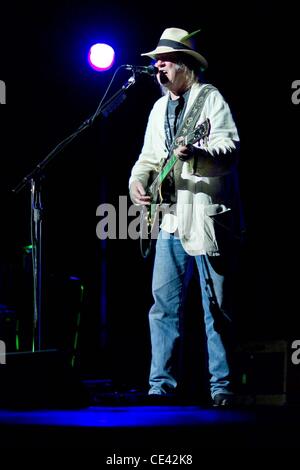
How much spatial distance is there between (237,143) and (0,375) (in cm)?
157

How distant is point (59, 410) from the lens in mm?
2576

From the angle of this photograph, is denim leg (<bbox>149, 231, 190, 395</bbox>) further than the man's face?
No

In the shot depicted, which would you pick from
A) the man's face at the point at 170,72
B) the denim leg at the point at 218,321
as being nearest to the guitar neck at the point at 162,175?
the man's face at the point at 170,72

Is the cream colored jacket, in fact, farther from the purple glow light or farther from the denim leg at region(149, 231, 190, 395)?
the purple glow light

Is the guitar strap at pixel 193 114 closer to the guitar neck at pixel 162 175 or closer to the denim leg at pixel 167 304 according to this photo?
the guitar neck at pixel 162 175

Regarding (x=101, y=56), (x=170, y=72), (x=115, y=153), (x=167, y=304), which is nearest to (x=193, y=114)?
(x=170, y=72)

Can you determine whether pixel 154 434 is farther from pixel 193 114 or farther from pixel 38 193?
pixel 38 193

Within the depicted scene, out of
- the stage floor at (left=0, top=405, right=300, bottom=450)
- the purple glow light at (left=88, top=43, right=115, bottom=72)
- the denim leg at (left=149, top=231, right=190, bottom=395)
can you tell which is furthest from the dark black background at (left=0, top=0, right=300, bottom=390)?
the stage floor at (left=0, top=405, right=300, bottom=450)

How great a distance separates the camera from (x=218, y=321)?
10.4 ft

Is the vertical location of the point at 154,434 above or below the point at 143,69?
below

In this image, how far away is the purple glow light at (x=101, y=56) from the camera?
4.92 meters

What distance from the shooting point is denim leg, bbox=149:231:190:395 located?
333 centimetres

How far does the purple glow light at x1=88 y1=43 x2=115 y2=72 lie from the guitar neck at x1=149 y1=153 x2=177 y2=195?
1.74m

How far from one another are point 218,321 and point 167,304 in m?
0.32
